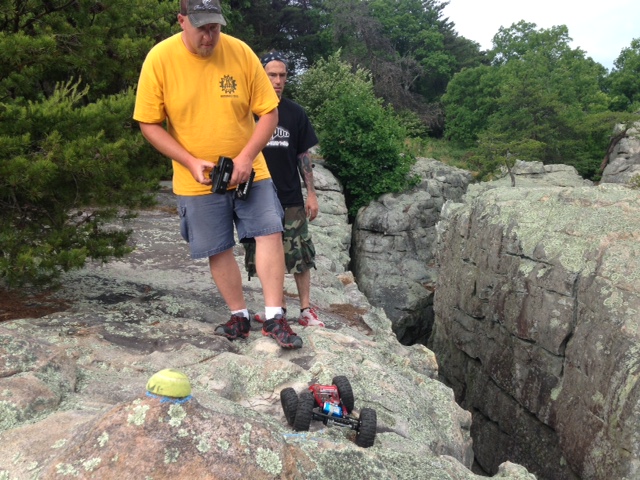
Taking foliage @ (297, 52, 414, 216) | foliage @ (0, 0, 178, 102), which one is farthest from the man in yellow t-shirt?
foliage @ (297, 52, 414, 216)

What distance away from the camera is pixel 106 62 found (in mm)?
5961

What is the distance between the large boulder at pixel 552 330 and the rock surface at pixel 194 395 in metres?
2.44

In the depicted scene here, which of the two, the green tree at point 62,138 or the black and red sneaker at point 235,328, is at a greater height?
the green tree at point 62,138

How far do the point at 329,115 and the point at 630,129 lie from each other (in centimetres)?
1113

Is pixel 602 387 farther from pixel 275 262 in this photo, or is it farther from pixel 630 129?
pixel 630 129

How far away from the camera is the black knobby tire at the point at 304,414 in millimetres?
3052

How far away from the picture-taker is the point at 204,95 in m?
3.88

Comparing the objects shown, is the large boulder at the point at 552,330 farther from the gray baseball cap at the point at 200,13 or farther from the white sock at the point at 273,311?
the gray baseball cap at the point at 200,13

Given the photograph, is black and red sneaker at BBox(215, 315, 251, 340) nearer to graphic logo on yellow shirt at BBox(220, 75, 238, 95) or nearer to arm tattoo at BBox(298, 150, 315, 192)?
arm tattoo at BBox(298, 150, 315, 192)

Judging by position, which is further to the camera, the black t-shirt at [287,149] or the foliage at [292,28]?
the foliage at [292,28]

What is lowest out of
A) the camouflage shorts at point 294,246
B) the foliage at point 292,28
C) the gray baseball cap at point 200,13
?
the camouflage shorts at point 294,246

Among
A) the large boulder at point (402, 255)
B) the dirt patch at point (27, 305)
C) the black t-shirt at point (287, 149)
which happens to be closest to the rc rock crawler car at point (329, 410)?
the black t-shirt at point (287, 149)

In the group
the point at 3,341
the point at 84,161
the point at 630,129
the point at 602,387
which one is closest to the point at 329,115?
the point at 630,129

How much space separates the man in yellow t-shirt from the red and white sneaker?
32.4 inches
